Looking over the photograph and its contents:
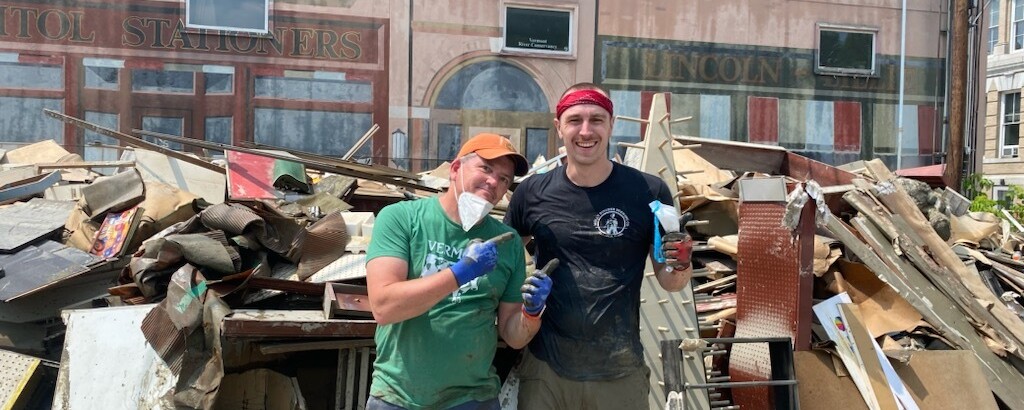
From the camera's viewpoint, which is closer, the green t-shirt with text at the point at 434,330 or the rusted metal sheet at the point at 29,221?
the green t-shirt with text at the point at 434,330

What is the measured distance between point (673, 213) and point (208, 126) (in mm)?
11916

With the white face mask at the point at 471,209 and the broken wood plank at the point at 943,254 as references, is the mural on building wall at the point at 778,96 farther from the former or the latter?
the white face mask at the point at 471,209

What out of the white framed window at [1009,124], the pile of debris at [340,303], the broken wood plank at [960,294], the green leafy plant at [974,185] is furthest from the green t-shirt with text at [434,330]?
the white framed window at [1009,124]

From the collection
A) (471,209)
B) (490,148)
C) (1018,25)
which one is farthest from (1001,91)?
(471,209)

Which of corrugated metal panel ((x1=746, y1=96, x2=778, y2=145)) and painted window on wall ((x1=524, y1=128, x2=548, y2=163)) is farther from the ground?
corrugated metal panel ((x1=746, y1=96, x2=778, y2=145))

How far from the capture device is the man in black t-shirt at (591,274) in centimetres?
288

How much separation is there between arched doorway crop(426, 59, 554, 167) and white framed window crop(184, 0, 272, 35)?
3.15 m

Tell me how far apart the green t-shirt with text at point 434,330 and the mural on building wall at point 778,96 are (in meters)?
12.3

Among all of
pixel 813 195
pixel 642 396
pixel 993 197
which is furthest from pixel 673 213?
pixel 993 197

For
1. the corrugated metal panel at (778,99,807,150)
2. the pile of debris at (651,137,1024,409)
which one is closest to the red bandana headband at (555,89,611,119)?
the pile of debris at (651,137,1024,409)

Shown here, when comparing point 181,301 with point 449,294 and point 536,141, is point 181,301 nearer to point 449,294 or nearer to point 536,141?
point 449,294

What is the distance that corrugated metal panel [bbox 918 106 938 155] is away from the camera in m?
16.1

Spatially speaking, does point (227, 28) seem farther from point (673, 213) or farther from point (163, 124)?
point (673, 213)

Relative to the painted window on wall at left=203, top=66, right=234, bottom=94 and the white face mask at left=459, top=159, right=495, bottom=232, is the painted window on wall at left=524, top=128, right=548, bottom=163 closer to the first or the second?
the painted window on wall at left=203, top=66, right=234, bottom=94
